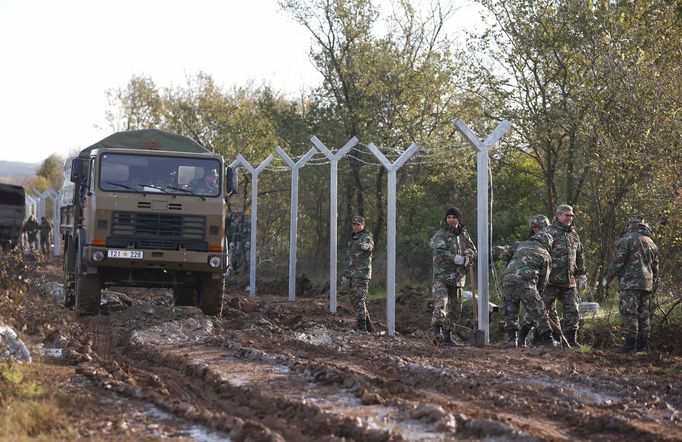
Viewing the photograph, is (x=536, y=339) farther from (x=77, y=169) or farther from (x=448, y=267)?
(x=77, y=169)

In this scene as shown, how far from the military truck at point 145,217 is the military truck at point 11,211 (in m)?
22.3

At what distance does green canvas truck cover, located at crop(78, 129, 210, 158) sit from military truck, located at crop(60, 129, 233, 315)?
98cm

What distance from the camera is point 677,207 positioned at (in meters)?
16.5

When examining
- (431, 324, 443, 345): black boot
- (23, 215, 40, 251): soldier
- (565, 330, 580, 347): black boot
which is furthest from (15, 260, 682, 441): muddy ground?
(23, 215, 40, 251): soldier

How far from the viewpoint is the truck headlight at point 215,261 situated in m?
17.3

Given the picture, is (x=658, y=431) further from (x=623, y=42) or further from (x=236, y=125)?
(x=236, y=125)

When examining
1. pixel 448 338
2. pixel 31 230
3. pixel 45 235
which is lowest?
pixel 448 338

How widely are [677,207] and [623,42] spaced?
5210 mm

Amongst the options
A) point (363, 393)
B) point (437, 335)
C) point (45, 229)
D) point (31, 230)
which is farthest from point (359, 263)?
point (45, 229)

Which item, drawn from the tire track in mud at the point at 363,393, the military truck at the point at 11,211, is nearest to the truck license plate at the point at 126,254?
the tire track in mud at the point at 363,393

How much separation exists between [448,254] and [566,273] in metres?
1.65

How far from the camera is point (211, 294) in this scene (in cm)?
1827

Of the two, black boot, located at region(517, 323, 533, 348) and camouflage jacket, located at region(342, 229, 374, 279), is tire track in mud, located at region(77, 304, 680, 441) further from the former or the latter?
camouflage jacket, located at region(342, 229, 374, 279)

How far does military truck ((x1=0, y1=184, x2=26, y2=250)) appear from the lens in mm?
39219
